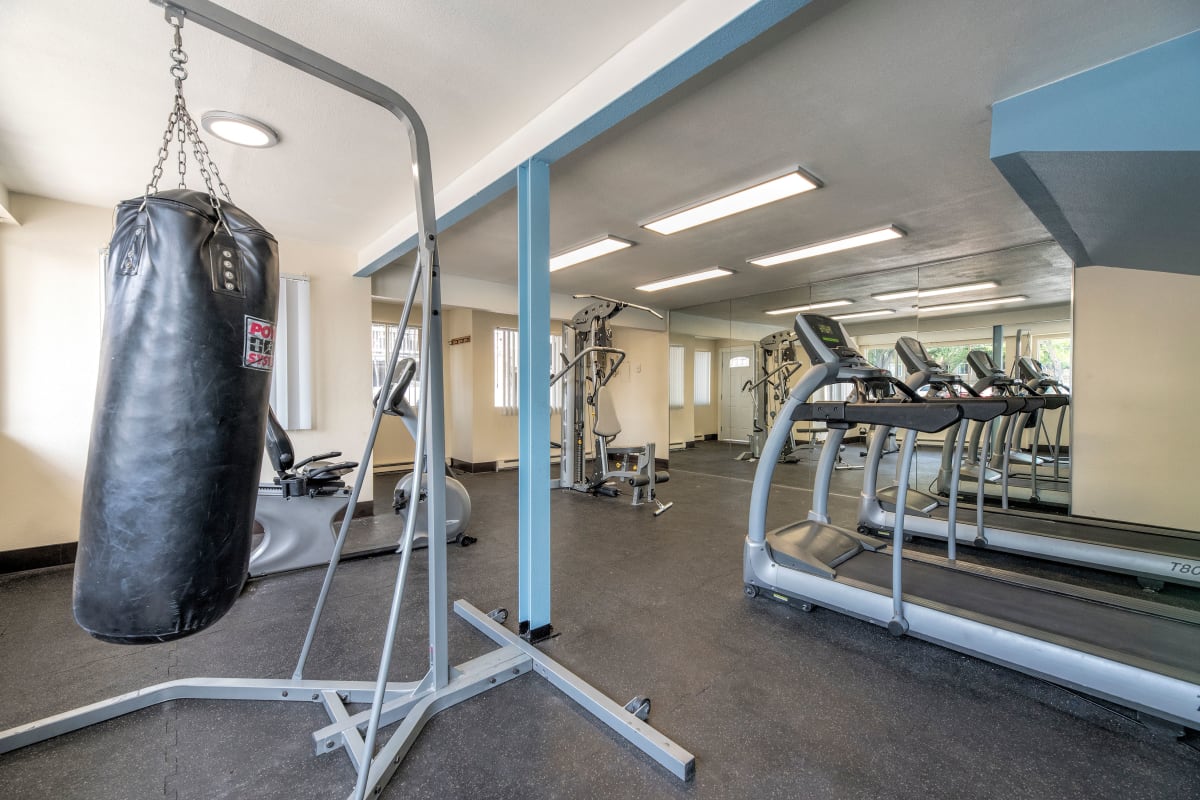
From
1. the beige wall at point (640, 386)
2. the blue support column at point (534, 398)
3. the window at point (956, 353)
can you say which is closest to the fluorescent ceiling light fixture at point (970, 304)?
the window at point (956, 353)

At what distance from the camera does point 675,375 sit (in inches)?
323

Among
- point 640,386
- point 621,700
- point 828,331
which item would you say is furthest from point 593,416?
point 621,700

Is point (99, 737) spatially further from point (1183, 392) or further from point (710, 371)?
point (710, 371)

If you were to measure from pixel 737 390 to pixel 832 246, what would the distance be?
13.3ft

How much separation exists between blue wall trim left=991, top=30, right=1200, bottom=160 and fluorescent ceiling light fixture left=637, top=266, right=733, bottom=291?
3146 millimetres

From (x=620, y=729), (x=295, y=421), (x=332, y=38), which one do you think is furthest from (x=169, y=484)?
(x=295, y=421)

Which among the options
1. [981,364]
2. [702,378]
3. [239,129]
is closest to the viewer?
[239,129]

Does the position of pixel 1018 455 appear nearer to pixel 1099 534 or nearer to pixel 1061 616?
pixel 1099 534

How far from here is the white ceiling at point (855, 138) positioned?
1.70m

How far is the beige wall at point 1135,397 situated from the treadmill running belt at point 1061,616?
242 centimetres

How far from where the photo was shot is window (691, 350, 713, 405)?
8.53 meters

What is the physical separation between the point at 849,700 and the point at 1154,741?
38.0 inches

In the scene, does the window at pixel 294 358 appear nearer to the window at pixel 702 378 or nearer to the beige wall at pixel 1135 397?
the window at pixel 702 378

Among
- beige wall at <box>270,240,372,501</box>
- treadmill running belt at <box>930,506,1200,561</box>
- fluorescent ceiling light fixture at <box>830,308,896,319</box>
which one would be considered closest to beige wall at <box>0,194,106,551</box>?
beige wall at <box>270,240,372,501</box>
